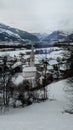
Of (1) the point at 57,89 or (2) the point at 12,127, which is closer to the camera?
(2) the point at 12,127

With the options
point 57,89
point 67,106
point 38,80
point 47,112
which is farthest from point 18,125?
point 38,80

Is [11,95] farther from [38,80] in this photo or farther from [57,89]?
[38,80]

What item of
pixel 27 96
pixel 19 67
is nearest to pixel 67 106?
pixel 27 96

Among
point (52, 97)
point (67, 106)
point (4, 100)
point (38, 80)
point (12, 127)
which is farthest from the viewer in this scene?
point (38, 80)

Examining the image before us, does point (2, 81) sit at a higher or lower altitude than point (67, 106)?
higher

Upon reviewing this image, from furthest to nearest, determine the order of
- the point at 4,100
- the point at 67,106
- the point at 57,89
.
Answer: the point at 57,89 < the point at 4,100 < the point at 67,106

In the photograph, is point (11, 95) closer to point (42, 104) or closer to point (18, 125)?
point (42, 104)
